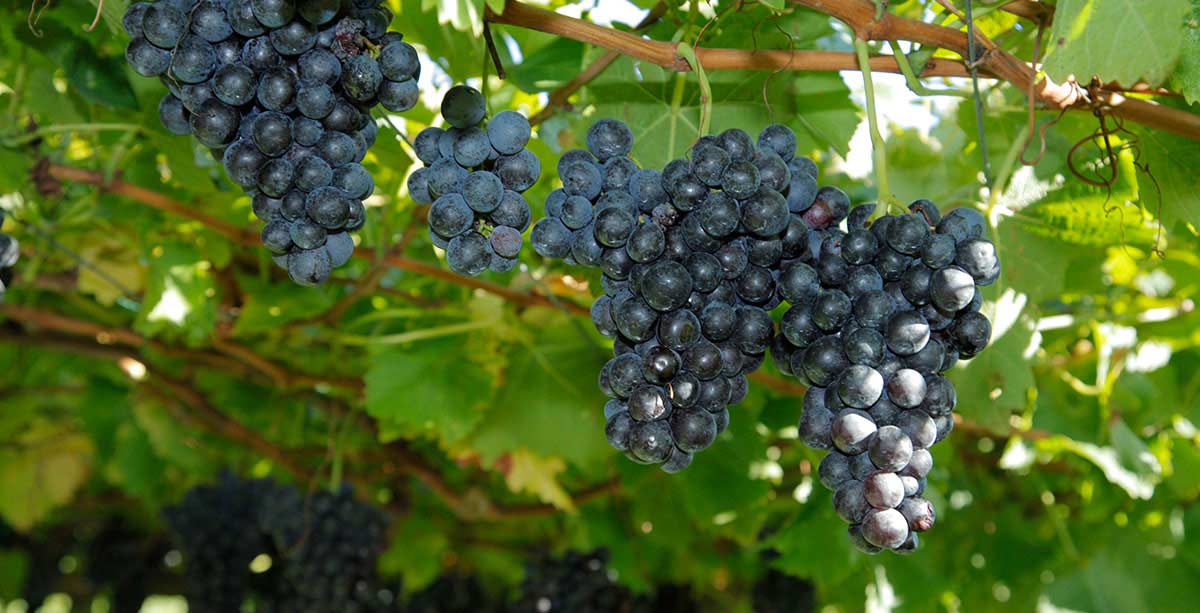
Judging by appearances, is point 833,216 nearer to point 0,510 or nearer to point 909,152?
point 909,152

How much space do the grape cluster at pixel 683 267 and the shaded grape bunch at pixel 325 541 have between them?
1.83 metres

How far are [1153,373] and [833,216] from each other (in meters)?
1.59

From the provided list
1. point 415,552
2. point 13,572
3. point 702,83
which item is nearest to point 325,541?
point 415,552

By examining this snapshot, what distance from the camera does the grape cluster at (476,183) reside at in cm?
92

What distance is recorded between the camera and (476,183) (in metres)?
0.92

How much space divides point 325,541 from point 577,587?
2.24 feet

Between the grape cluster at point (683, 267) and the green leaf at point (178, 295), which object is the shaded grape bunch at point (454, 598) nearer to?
the green leaf at point (178, 295)

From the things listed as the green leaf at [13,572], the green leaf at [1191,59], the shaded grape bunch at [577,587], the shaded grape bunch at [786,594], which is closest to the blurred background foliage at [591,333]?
the green leaf at [1191,59]

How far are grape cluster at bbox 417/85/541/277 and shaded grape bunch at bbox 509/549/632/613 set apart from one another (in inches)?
76.5

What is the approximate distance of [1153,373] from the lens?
219 cm

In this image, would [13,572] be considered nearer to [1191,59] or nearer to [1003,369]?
[1003,369]

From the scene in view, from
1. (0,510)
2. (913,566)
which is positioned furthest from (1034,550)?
(0,510)

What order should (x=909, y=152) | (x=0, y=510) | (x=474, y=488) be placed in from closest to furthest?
1. (x=909, y=152)
2. (x=474, y=488)
3. (x=0, y=510)

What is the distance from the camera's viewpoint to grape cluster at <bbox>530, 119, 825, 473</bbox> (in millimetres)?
887
